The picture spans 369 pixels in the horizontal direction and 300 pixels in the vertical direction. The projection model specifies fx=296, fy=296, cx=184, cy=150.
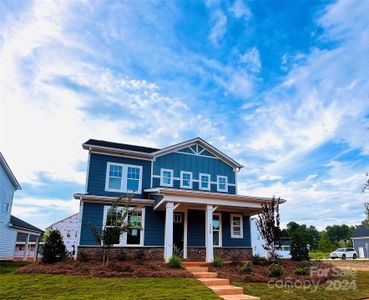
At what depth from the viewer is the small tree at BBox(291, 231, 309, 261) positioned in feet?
58.0

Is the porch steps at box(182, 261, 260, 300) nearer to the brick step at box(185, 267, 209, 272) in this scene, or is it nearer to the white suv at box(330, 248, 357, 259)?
the brick step at box(185, 267, 209, 272)

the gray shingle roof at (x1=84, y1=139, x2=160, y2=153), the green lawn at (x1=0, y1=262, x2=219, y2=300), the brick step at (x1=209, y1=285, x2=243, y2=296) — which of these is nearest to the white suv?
the gray shingle roof at (x1=84, y1=139, x2=160, y2=153)

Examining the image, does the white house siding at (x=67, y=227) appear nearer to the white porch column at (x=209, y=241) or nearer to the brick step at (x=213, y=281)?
the white porch column at (x=209, y=241)

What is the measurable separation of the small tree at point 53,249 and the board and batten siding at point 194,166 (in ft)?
19.9

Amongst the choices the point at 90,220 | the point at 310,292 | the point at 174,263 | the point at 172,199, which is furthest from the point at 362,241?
the point at 90,220

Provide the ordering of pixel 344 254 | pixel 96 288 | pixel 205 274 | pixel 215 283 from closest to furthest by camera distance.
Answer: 1. pixel 96 288
2. pixel 215 283
3. pixel 205 274
4. pixel 344 254

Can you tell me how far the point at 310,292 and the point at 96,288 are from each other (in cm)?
785

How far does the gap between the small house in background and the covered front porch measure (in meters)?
31.2

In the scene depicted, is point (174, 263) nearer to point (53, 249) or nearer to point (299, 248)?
point (53, 249)

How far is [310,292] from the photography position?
1121cm

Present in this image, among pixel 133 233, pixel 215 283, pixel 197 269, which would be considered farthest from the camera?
pixel 133 233

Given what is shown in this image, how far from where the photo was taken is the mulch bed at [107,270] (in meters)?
11.8

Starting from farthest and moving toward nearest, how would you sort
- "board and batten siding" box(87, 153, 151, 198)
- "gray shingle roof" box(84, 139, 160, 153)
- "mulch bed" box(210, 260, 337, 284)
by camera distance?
"gray shingle roof" box(84, 139, 160, 153)
"board and batten siding" box(87, 153, 151, 198)
"mulch bed" box(210, 260, 337, 284)

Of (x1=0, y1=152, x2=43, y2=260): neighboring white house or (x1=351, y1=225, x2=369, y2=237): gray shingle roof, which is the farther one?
(x1=351, y1=225, x2=369, y2=237): gray shingle roof
